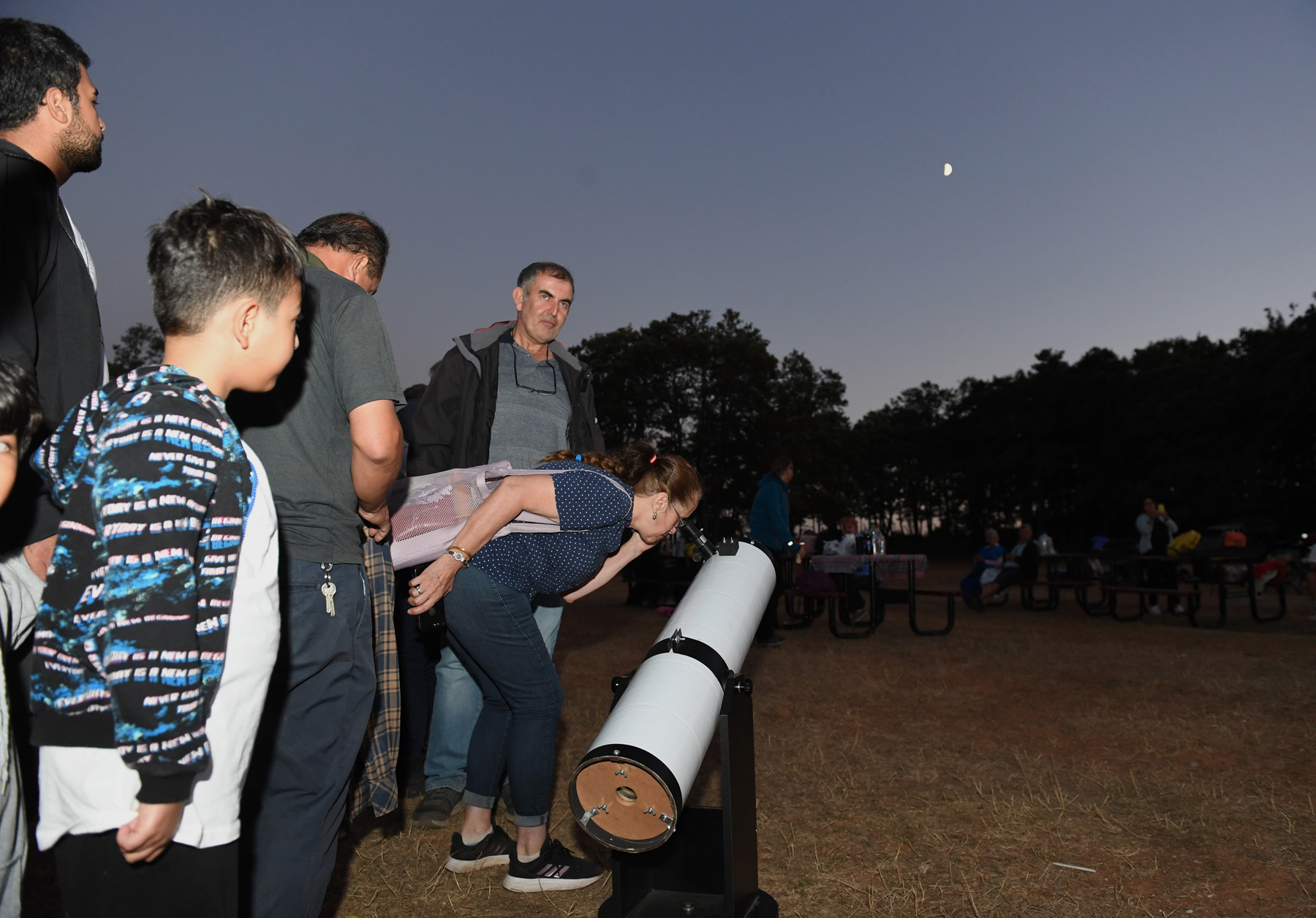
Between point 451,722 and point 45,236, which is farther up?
point 45,236

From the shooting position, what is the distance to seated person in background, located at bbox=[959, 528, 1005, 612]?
42.4ft

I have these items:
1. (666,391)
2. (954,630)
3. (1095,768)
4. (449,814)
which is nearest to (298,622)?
(449,814)

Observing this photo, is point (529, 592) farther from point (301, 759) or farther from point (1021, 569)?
point (1021, 569)

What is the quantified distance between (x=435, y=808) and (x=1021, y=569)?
11309 millimetres

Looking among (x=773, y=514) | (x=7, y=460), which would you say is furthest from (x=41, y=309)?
(x=773, y=514)

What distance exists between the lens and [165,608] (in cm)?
114

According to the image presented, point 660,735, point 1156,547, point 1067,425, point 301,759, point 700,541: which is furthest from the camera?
point 1067,425

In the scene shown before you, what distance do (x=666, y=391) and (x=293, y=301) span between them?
1338 inches

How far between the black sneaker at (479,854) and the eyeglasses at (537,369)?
5.81ft

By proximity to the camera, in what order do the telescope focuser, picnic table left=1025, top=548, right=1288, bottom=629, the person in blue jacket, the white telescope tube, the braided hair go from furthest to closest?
picnic table left=1025, top=548, right=1288, bottom=629, the person in blue jacket, the telescope focuser, the braided hair, the white telescope tube

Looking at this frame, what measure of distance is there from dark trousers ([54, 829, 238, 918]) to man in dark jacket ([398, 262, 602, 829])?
6.95 feet

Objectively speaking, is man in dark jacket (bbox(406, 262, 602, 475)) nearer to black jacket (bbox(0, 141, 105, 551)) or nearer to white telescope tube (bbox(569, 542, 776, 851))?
white telescope tube (bbox(569, 542, 776, 851))

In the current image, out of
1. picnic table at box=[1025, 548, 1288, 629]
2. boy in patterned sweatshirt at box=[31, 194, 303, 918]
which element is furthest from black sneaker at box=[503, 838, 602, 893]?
picnic table at box=[1025, 548, 1288, 629]

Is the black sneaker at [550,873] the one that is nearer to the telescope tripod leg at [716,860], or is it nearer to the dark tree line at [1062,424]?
the telescope tripod leg at [716,860]
